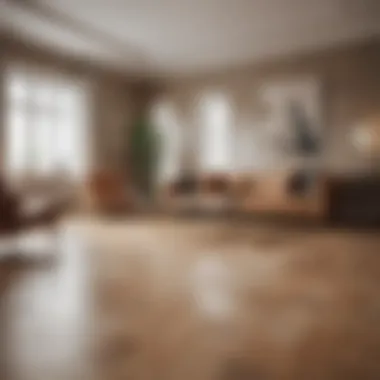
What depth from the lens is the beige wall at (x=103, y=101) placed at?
748 cm

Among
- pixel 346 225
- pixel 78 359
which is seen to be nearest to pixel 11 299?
pixel 78 359

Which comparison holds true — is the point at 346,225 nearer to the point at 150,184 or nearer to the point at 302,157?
the point at 302,157

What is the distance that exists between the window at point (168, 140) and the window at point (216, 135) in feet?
1.68

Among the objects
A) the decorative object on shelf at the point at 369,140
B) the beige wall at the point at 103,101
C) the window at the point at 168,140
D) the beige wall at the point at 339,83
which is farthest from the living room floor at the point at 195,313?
the window at the point at 168,140

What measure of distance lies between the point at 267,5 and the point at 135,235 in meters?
3.37

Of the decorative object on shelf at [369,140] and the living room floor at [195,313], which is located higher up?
the decorative object on shelf at [369,140]

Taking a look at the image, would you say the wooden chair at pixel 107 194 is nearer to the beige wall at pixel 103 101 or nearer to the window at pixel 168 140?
the beige wall at pixel 103 101

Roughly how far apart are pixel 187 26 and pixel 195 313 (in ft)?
15.4

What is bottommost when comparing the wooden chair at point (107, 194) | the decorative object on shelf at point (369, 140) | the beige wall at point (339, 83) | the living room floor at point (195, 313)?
the living room floor at point (195, 313)

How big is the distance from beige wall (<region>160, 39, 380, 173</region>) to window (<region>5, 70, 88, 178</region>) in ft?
10.4

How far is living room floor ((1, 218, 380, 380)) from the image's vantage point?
1.82 metres

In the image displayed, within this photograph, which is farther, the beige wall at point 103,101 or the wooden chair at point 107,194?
the wooden chair at point 107,194

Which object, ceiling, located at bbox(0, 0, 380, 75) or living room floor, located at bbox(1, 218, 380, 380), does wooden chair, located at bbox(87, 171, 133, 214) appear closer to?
ceiling, located at bbox(0, 0, 380, 75)

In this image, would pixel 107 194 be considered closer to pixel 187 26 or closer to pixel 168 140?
pixel 168 140
